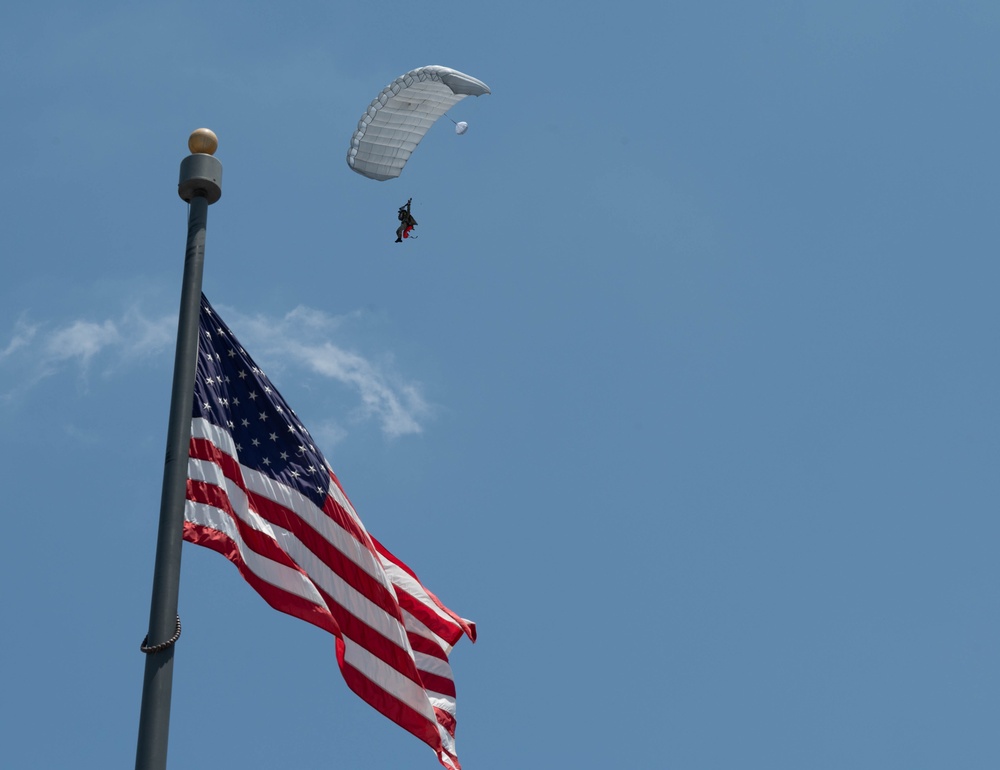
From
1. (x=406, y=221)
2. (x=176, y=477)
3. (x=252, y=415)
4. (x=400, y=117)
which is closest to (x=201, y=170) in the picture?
(x=176, y=477)

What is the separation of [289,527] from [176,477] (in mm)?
3009

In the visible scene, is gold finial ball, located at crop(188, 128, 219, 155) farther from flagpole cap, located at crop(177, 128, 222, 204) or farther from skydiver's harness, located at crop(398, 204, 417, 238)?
skydiver's harness, located at crop(398, 204, 417, 238)

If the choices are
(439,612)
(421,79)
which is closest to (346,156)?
(421,79)

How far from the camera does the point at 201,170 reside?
10320mm

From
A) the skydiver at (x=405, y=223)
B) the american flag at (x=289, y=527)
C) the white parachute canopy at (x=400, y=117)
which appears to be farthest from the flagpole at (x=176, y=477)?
the skydiver at (x=405, y=223)

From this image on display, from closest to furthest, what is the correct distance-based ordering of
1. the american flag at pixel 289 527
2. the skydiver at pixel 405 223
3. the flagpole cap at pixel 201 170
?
the flagpole cap at pixel 201 170 → the american flag at pixel 289 527 → the skydiver at pixel 405 223

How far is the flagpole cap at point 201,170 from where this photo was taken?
1030cm

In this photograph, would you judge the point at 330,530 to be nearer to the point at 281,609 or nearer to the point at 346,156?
the point at 281,609

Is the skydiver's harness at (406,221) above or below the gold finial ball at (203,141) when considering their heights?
above

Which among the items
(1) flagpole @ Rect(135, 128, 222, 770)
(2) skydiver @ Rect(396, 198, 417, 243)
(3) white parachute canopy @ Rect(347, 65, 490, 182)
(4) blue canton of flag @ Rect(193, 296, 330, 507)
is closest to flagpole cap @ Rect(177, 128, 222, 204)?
(1) flagpole @ Rect(135, 128, 222, 770)

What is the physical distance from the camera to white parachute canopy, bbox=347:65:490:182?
97.8 feet

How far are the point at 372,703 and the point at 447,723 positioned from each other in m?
1.57

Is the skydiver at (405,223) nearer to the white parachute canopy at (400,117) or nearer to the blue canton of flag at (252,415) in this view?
the white parachute canopy at (400,117)

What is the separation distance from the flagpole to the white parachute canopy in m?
19.5
